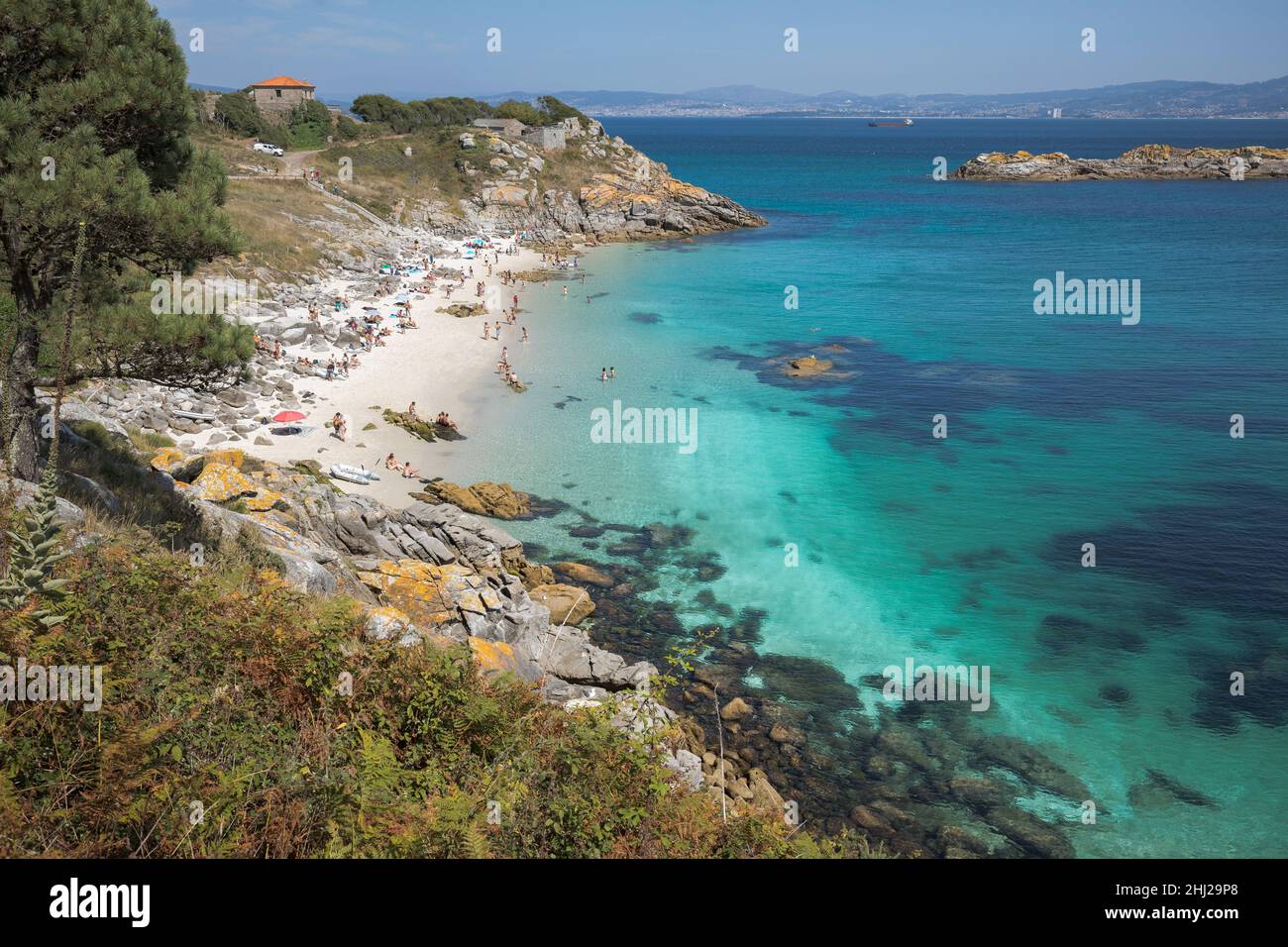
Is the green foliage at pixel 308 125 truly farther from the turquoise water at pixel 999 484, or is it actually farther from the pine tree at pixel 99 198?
the pine tree at pixel 99 198

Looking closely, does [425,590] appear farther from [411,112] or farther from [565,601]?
[411,112]

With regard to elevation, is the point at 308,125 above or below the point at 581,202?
above

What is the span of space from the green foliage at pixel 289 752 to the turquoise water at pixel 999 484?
11.4 metres

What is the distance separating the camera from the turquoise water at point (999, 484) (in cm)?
1806

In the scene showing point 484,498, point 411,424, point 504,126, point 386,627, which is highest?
point 504,126

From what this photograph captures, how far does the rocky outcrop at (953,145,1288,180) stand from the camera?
14512 centimetres

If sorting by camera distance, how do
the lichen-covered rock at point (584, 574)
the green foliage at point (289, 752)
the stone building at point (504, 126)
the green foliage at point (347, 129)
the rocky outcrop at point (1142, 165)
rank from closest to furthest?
the green foliage at point (289, 752) < the lichen-covered rock at point (584, 574) < the green foliage at point (347, 129) < the stone building at point (504, 126) < the rocky outcrop at point (1142, 165)

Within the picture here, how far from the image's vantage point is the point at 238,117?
275 feet

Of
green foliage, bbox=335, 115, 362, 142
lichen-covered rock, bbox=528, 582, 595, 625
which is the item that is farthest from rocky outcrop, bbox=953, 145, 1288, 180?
lichen-covered rock, bbox=528, 582, 595, 625

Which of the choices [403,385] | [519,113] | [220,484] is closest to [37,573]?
[220,484]

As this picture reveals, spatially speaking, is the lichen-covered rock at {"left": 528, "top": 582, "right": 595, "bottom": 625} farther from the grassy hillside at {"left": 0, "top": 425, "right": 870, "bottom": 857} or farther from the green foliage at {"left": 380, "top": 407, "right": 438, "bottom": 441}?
the green foliage at {"left": 380, "top": 407, "right": 438, "bottom": 441}

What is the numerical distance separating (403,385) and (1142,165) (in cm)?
16409

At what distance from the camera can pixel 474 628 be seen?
16859mm
